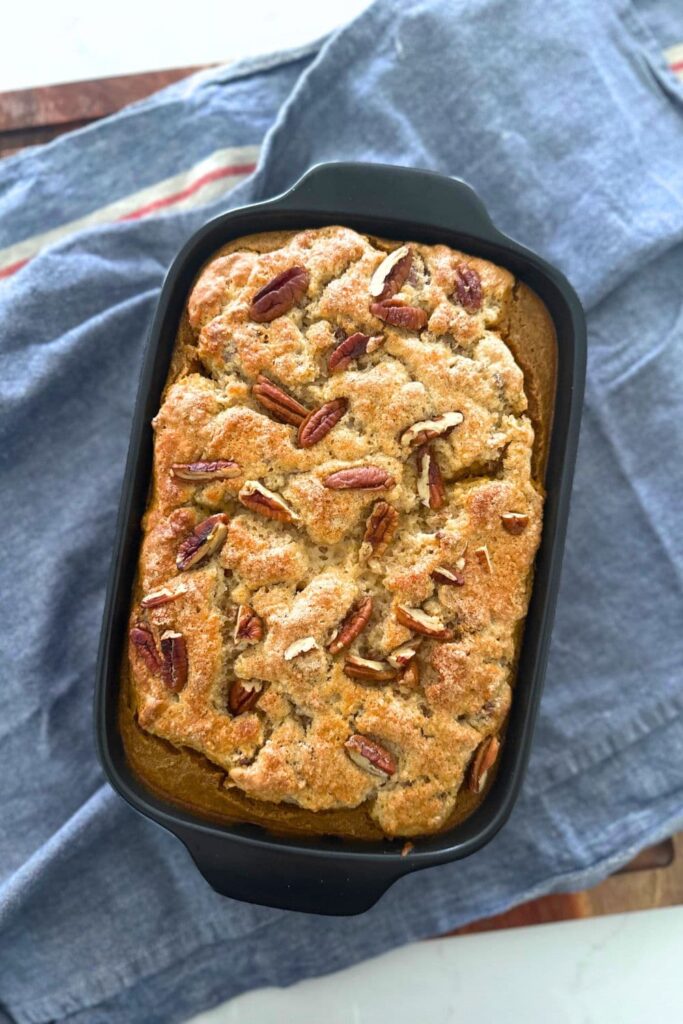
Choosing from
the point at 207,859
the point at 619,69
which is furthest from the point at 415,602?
the point at 619,69

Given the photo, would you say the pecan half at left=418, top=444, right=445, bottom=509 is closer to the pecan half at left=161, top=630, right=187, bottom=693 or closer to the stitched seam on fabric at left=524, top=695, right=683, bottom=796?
the pecan half at left=161, top=630, right=187, bottom=693

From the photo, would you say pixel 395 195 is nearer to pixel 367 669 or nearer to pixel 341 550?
pixel 341 550

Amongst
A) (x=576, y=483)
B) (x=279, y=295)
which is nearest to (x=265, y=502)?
(x=279, y=295)

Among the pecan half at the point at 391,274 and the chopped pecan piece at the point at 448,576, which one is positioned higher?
the pecan half at the point at 391,274

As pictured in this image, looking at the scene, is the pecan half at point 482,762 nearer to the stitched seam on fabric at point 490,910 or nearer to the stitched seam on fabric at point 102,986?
the stitched seam on fabric at point 490,910

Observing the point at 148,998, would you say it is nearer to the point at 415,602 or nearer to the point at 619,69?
the point at 415,602

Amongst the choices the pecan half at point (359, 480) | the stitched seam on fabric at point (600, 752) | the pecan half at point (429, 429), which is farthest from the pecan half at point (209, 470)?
the stitched seam on fabric at point (600, 752)

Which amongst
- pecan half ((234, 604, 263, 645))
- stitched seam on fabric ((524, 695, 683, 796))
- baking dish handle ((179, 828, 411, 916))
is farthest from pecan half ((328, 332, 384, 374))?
stitched seam on fabric ((524, 695, 683, 796))
